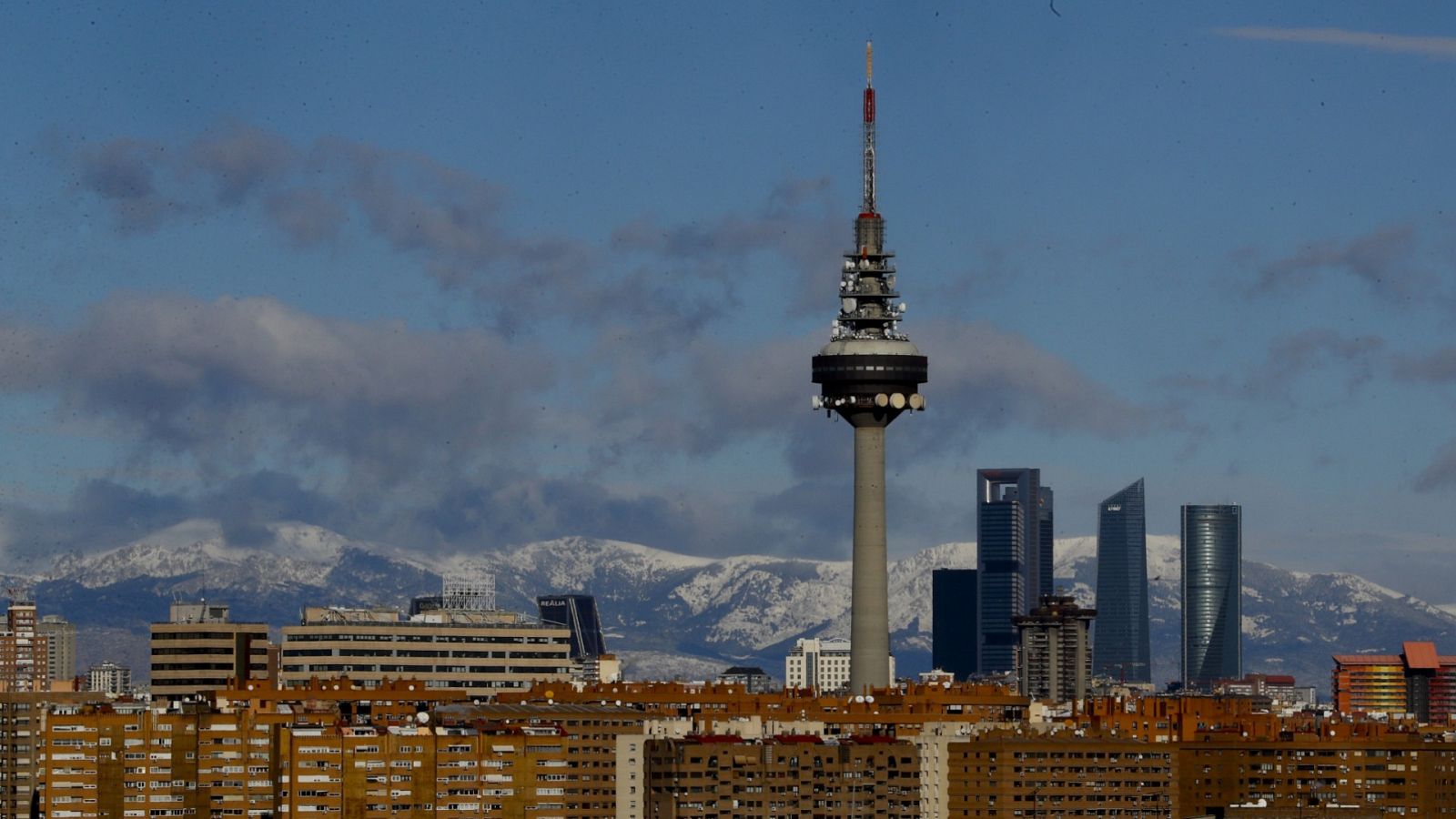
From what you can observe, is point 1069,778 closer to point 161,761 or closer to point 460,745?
point 460,745

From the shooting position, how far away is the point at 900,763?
199500 mm

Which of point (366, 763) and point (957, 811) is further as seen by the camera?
point (957, 811)

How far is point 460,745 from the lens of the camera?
19125 centimetres

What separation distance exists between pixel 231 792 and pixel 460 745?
13.3m

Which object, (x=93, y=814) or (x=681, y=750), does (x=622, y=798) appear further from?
(x=93, y=814)

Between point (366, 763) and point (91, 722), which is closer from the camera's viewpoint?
point (366, 763)

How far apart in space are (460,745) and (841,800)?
73.4 feet

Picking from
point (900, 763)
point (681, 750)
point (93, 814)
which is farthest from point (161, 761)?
point (900, 763)

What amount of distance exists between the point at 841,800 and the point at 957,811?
7820 mm

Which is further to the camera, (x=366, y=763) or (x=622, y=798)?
(x=622, y=798)

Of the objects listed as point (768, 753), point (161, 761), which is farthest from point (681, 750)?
point (161, 761)

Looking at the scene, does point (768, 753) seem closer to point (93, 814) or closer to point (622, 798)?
point (622, 798)

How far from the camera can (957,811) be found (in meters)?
199

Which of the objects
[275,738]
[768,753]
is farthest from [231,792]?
[768,753]
